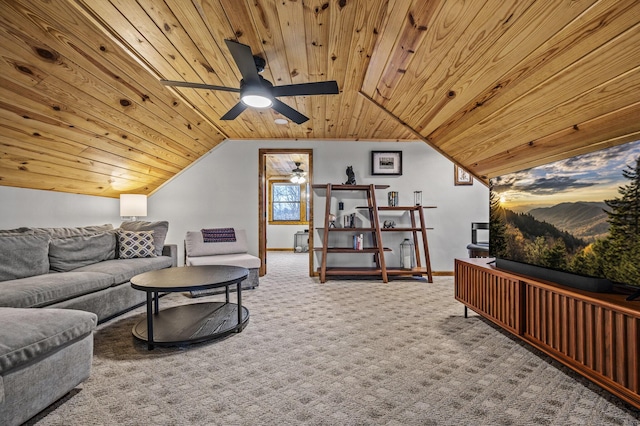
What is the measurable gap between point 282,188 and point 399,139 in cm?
501

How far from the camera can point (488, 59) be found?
2.11 metres

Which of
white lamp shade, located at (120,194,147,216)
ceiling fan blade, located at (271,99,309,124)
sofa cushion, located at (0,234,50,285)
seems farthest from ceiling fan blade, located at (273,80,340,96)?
white lamp shade, located at (120,194,147,216)

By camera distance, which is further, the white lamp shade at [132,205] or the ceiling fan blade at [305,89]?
the white lamp shade at [132,205]

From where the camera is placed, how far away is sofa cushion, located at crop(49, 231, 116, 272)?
2963 millimetres

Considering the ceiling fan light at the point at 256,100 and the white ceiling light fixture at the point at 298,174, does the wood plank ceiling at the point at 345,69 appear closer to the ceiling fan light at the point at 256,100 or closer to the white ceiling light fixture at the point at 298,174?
the ceiling fan light at the point at 256,100

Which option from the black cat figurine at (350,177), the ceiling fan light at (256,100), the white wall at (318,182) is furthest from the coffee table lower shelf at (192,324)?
the black cat figurine at (350,177)

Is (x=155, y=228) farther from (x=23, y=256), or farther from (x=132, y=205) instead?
(x=23, y=256)

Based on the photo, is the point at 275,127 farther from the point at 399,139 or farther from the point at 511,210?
the point at 511,210

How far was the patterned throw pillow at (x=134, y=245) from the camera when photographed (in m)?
3.73

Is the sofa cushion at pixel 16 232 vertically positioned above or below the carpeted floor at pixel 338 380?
above

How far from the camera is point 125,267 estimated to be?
3.23 metres

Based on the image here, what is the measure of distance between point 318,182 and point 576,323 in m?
3.99

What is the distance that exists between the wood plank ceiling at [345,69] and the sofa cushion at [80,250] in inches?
31.1

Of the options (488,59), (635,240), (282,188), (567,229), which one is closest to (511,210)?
(567,229)
